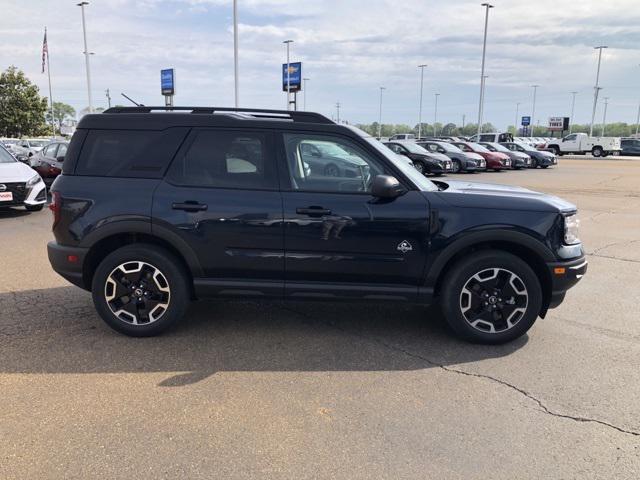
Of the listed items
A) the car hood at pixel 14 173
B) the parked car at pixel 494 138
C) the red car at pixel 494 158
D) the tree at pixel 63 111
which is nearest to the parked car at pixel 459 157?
the red car at pixel 494 158

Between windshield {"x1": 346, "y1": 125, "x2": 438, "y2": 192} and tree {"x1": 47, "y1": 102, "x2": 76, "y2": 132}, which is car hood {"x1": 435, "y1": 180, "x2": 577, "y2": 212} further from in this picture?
tree {"x1": 47, "y1": 102, "x2": 76, "y2": 132}

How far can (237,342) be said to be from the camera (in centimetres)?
447

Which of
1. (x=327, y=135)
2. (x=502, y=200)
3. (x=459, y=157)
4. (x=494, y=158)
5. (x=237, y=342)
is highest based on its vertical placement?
(x=327, y=135)

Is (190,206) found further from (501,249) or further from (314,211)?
(501,249)

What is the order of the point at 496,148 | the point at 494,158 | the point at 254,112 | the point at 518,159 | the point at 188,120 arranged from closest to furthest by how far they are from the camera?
the point at 188,120 → the point at 254,112 → the point at 494,158 → the point at 518,159 → the point at 496,148

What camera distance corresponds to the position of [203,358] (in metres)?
4.14

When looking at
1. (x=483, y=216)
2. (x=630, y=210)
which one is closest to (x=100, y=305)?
(x=483, y=216)

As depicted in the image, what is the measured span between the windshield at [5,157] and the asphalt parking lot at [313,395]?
23.6 feet

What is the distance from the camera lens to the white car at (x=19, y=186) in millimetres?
10648

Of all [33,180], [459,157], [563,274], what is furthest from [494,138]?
[563,274]

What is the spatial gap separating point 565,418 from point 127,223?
3.50 metres

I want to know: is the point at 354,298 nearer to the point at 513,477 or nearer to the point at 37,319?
the point at 513,477

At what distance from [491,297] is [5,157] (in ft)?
36.5

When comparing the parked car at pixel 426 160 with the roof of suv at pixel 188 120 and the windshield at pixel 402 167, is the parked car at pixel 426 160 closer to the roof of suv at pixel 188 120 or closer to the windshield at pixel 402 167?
the windshield at pixel 402 167
